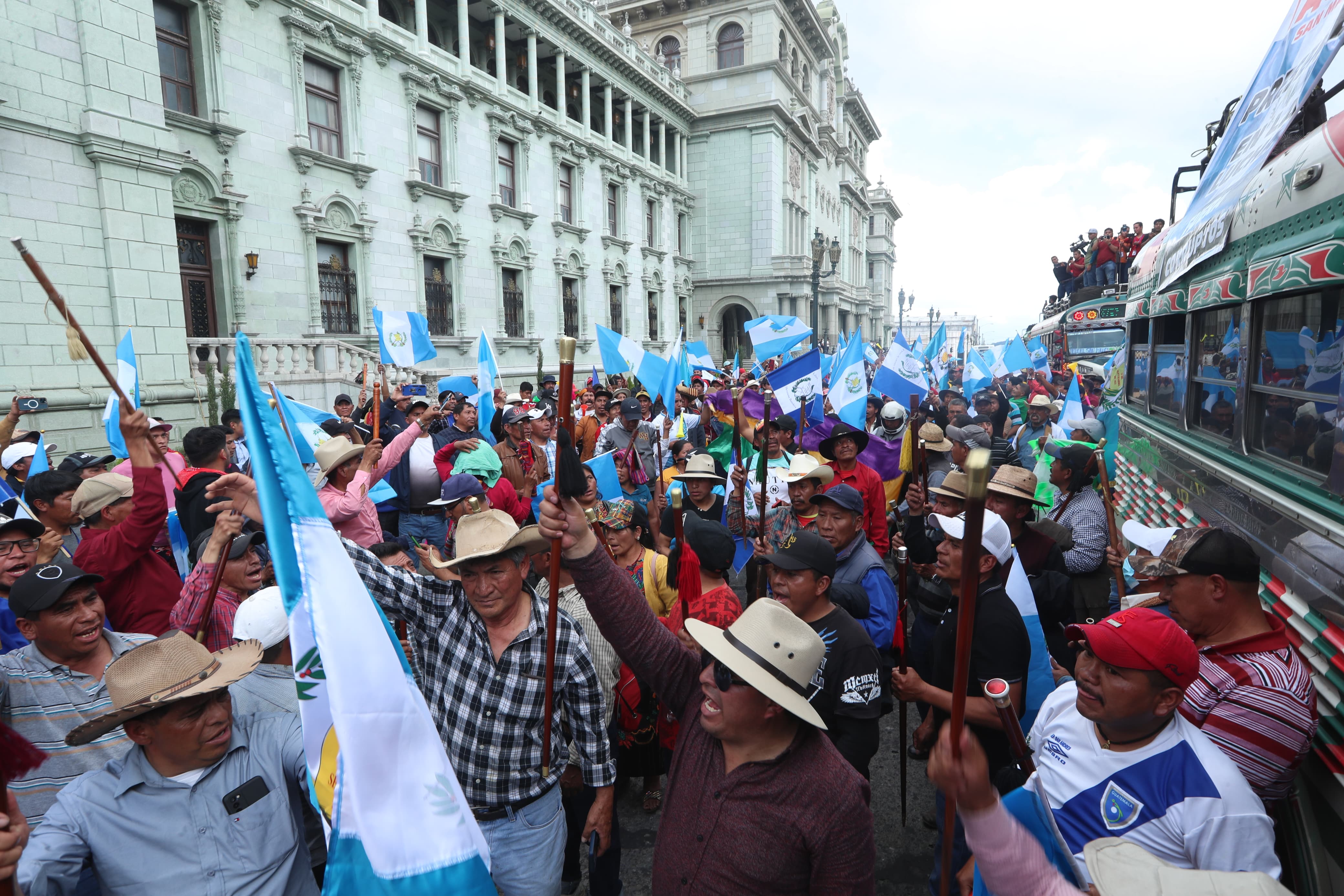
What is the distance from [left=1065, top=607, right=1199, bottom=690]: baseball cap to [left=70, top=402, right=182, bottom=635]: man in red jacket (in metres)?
3.64

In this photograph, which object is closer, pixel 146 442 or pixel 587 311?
pixel 146 442

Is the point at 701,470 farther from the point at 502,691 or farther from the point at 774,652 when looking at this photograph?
the point at 774,652

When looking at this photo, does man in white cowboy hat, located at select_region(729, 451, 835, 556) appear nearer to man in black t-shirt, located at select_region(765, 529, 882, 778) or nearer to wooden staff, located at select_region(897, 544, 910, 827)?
wooden staff, located at select_region(897, 544, 910, 827)

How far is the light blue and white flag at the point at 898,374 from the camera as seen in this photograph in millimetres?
9531

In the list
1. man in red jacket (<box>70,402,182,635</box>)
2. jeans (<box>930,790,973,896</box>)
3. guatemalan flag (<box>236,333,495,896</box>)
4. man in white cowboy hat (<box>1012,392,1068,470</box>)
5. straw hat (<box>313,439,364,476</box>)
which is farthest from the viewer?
man in white cowboy hat (<box>1012,392,1068,470</box>)

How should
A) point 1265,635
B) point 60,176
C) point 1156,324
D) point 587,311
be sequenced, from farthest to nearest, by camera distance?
point 587,311, point 60,176, point 1156,324, point 1265,635

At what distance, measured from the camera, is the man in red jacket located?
317 centimetres

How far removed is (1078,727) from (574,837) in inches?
84.3

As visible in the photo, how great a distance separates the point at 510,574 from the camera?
8.57 feet

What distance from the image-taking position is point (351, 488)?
4672 mm

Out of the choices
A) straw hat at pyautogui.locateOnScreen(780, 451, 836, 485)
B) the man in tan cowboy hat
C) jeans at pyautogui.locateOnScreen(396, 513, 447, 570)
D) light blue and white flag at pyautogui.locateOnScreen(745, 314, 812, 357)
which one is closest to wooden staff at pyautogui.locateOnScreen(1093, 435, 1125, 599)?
straw hat at pyautogui.locateOnScreen(780, 451, 836, 485)

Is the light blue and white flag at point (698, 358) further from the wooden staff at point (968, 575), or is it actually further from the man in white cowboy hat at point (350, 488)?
the wooden staff at point (968, 575)

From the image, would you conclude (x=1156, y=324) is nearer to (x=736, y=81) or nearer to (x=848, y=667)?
(x=848, y=667)

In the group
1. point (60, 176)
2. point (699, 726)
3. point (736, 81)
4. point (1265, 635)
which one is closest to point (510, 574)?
point (699, 726)
